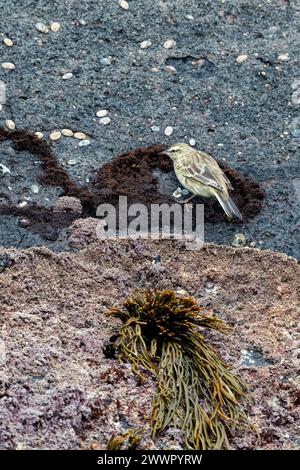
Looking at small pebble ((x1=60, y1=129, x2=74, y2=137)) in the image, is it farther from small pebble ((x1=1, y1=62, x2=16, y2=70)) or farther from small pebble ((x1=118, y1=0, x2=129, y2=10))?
small pebble ((x1=118, y1=0, x2=129, y2=10))

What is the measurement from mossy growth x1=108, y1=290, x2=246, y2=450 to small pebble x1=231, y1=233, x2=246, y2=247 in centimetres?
136

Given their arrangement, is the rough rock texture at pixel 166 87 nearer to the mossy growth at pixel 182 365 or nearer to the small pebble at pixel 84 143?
the small pebble at pixel 84 143

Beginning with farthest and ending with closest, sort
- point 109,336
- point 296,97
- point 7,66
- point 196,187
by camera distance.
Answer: point 296,97 → point 7,66 → point 196,187 → point 109,336

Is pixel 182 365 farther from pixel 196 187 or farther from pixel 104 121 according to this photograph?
pixel 104 121

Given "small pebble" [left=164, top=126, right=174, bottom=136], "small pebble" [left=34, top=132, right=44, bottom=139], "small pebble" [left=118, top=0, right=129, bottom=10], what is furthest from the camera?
"small pebble" [left=118, top=0, right=129, bottom=10]

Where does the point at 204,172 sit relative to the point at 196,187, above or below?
above

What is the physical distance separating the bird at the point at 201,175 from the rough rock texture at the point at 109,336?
563 mm

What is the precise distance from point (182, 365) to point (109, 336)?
23.6 inches

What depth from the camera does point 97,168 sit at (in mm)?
9062

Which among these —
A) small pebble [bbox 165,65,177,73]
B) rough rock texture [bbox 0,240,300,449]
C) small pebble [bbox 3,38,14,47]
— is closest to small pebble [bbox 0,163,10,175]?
rough rock texture [bbox 0,240,300,449]

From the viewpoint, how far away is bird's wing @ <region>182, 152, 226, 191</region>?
28.5 ft

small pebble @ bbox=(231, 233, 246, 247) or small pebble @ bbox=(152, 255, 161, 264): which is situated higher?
small pebble @ bbox=(231, 233, 246, 247)

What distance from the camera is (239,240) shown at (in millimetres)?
8523

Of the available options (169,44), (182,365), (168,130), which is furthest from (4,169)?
(182,365)
